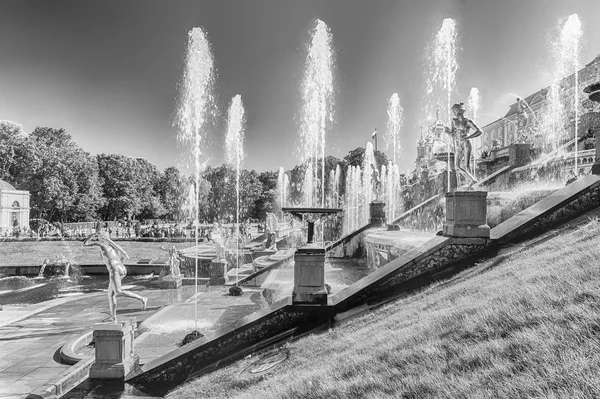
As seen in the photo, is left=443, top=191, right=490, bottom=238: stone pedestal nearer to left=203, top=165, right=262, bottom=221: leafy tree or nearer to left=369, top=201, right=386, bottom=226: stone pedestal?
left=369, top=201, right=386, bottom=226: stone pedestal

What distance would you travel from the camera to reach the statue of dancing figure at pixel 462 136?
36.2 ft

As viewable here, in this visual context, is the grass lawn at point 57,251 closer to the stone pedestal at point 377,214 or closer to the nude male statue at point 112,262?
the stone pedestal at point 377,214

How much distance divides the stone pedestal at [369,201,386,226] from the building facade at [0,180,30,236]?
5325 centimetres

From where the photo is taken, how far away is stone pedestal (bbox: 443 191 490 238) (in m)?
8.35

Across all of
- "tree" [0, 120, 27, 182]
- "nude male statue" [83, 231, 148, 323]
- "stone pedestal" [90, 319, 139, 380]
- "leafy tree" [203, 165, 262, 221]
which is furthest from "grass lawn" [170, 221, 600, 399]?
"leafy tree" [203, 165, 262, 221]

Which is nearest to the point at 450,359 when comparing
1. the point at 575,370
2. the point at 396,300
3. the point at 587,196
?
the point at 575,370

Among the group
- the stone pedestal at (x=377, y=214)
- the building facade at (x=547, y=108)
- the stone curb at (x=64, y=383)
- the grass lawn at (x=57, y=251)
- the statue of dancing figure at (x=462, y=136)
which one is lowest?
the grass lawn at (x=57, y=251)

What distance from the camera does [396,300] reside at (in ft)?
24.8

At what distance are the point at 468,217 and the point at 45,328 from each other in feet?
44.4

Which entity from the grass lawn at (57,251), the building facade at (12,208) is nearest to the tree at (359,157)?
the grass lawn at (57,251)

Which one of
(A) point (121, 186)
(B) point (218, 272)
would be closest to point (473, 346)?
(B) point (218, 272)

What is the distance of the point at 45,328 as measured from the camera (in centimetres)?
1323

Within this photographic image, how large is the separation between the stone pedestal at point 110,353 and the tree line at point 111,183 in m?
27.1

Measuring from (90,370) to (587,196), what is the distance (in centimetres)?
1097
